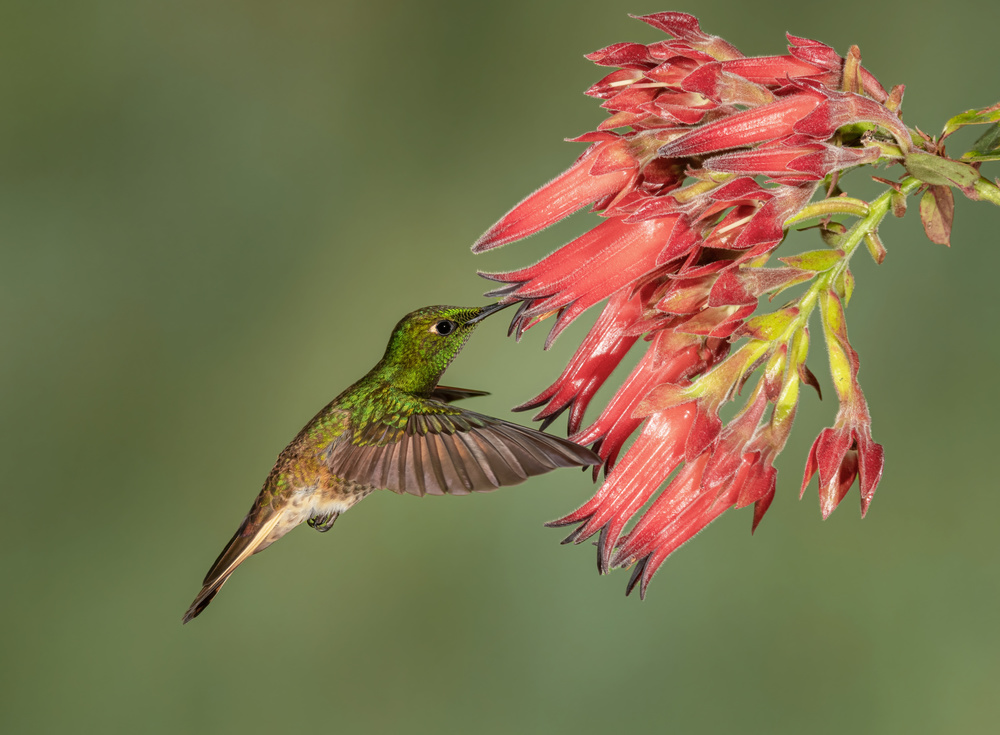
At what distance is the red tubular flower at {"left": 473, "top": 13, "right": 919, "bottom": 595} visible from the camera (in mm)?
599

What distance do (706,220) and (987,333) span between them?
1131 mm

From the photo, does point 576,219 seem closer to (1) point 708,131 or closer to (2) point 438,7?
(2) point 438,7

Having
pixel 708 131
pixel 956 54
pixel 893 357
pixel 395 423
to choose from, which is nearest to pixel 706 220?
pixel 708 131

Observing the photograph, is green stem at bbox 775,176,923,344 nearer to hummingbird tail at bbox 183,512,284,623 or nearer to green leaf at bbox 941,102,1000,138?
green leaf at bbox 941,102,1000,138

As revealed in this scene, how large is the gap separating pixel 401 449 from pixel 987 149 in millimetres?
496

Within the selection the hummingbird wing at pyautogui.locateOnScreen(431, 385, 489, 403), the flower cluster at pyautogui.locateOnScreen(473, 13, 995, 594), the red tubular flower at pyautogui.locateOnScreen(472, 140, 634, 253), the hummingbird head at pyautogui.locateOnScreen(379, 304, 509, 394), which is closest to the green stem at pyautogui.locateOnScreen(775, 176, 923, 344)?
the flower cluster at pyautogui.locateOnScreen(473, 13, 995, 594)

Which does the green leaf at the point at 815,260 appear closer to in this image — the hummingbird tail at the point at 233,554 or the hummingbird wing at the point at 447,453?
the hummingbird wing at the point at 447,453

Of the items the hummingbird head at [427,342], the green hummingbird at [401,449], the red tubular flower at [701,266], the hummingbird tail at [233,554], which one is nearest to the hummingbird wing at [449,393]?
the green hummingbird at [401,449]

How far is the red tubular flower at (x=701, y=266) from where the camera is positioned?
1.96 feet

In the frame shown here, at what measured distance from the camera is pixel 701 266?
62 centimetres

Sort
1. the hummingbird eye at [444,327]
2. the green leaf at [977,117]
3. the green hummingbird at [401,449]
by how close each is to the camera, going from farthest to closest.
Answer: the hummingbird eye at [444,327] < the green hummingbird at [401,449] < the green leaf at [977,117]

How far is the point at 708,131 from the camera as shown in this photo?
1.98 ft

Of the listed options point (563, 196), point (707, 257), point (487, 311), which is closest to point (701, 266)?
point (707, 257)

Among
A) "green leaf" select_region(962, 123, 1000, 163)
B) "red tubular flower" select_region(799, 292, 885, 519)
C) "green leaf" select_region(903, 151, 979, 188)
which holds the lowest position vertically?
"red tubular flower" select_region(799, 292, 885, 519)
